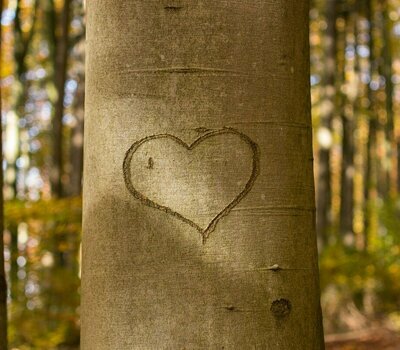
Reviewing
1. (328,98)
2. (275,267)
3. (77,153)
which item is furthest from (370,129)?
(275,267)

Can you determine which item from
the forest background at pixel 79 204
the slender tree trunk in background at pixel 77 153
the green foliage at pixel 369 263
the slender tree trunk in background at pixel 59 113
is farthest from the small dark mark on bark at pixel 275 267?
the green foliage at pixel 369 263

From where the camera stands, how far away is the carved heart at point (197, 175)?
1400mm

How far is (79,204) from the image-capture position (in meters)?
6.96

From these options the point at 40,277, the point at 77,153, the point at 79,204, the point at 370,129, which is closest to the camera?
the point at 79,204

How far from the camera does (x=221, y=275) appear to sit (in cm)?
139

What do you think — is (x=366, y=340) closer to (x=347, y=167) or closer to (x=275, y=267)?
(x=347, y=167)

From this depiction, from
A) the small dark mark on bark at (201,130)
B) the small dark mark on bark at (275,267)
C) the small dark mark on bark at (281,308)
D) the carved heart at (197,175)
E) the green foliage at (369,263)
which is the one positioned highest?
the small dark mark on bark at (201,130)

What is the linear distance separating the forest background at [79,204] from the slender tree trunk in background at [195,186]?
2620mm

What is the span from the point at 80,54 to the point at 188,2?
372 inches

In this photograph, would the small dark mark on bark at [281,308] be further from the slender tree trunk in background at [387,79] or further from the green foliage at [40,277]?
the slender tree trunk in background at [387,79]

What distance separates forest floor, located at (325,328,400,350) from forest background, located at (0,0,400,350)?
0.02 meters

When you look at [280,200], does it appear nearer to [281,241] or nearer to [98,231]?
[281,241]

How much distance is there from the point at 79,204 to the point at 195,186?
224 inches

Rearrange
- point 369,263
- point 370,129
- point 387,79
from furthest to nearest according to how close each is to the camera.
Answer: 1. point 370,129
2. point 387,79
3. point 369,263
